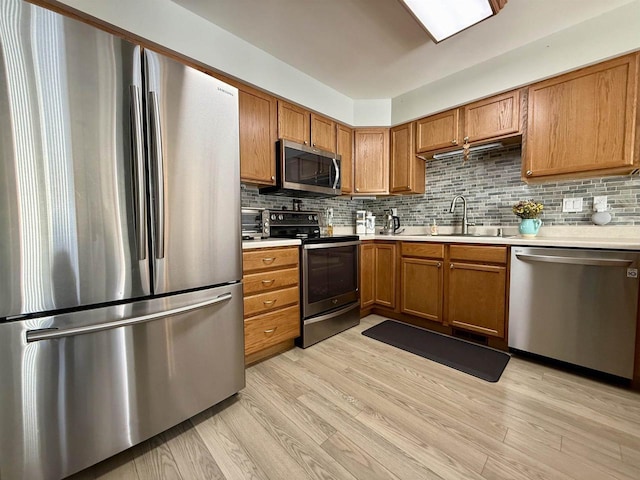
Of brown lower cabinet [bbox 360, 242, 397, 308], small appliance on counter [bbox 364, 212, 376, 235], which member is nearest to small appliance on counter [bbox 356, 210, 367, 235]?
small appliance on counter [bbox 364, 212, 376, 235]

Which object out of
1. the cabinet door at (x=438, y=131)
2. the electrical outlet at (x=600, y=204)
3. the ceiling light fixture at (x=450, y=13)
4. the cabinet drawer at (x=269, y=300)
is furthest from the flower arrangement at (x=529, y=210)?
the cabinet drawer at (x=269, y=300)

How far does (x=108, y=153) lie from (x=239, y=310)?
970 mm

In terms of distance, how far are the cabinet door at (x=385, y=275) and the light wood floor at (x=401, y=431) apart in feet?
3.36

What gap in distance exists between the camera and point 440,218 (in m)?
3.00

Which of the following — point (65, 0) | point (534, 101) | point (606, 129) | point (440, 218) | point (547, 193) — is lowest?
point (440, 218)

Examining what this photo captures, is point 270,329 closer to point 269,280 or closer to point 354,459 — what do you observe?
point 269,280

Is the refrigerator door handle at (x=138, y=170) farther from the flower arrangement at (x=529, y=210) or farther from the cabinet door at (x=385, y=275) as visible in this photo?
the flower arrangement at (x=529, y=210)

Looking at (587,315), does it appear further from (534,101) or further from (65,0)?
(65,0)

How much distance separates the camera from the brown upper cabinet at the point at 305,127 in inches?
95.0

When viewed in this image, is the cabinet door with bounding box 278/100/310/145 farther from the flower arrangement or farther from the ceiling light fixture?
the flower arrangement

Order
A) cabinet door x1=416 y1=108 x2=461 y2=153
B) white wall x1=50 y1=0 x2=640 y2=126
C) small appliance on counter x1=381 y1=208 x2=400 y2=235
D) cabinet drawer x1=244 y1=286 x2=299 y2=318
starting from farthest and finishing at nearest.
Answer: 1. small appliance on counter x1=381 y1=208 x2=400 y2=235
2. cabinet door x1=416 y1=108 x2=461 y2=153
3. cabinet drawer x1=244 y1=286 x2=299 y2=318
4. white wall x1=50 y1=0 x2=640 y2=126

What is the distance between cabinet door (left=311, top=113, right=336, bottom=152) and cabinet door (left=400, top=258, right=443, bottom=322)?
148 cm

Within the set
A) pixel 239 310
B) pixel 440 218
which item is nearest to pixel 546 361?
pixel 440 218

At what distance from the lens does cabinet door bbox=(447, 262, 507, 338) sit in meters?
2.07
